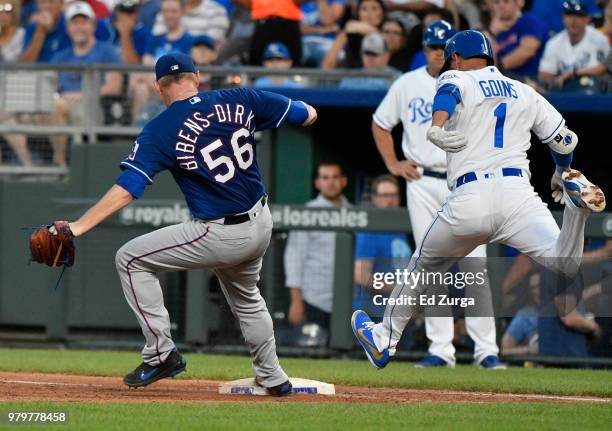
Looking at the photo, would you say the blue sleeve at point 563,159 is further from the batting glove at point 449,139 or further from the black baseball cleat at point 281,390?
Result: the black baseball cleat at point 281,390

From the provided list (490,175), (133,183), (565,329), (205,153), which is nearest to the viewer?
(133,183)

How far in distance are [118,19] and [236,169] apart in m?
7.51

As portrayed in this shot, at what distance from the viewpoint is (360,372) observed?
28.2 ft

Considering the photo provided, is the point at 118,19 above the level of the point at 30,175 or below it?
above

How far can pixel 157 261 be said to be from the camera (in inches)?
260

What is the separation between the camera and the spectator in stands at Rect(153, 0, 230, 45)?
13.4 metres

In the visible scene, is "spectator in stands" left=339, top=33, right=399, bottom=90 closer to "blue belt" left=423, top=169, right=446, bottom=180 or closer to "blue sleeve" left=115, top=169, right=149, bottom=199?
"blue belt" left=423, top=169, right=446, bottom=180

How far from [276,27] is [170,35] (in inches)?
60.4

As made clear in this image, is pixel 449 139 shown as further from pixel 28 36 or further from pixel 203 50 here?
pixel 28 36

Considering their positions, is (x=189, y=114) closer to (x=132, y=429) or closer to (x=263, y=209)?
(x=263, y=209)

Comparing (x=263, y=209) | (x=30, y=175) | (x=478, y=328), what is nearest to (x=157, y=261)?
(x=263, y=209)

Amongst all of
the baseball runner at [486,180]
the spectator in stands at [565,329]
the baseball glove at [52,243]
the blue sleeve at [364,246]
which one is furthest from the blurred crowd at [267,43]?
the baseball glove at [52,243]

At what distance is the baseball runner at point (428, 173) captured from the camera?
911 centimetres

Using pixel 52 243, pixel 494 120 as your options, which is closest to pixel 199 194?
pixel 52 243
